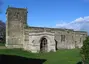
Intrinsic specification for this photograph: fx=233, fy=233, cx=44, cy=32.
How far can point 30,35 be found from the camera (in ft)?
137

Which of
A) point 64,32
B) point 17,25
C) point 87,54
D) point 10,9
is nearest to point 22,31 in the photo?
point 17,25

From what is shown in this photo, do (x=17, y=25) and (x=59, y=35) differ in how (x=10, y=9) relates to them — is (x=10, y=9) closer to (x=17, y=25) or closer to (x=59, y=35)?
(x=17, y=25)

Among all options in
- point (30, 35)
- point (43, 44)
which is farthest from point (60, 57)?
point (30, 35)

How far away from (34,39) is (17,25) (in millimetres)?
6523

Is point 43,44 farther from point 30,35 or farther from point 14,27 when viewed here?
point 14,27

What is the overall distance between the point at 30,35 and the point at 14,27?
5.63 meters

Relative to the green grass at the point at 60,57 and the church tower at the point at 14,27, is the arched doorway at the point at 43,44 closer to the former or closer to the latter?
the green grass at the point at 60,57

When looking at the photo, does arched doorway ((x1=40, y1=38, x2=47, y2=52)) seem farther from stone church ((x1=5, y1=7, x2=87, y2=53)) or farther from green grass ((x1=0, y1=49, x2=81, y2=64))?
green grass ((x1=0, y1=49, x2=81, y2=64))

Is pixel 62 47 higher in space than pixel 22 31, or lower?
lower

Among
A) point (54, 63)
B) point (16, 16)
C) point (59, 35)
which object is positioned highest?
point (16, 16)

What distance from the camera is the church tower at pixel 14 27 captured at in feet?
150

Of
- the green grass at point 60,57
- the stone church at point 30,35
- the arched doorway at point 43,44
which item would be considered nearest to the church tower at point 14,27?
the stone church at point 30,35

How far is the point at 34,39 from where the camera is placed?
4150 centimetres

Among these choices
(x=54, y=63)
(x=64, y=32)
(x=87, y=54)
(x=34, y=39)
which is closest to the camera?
(x=87, y=54)
